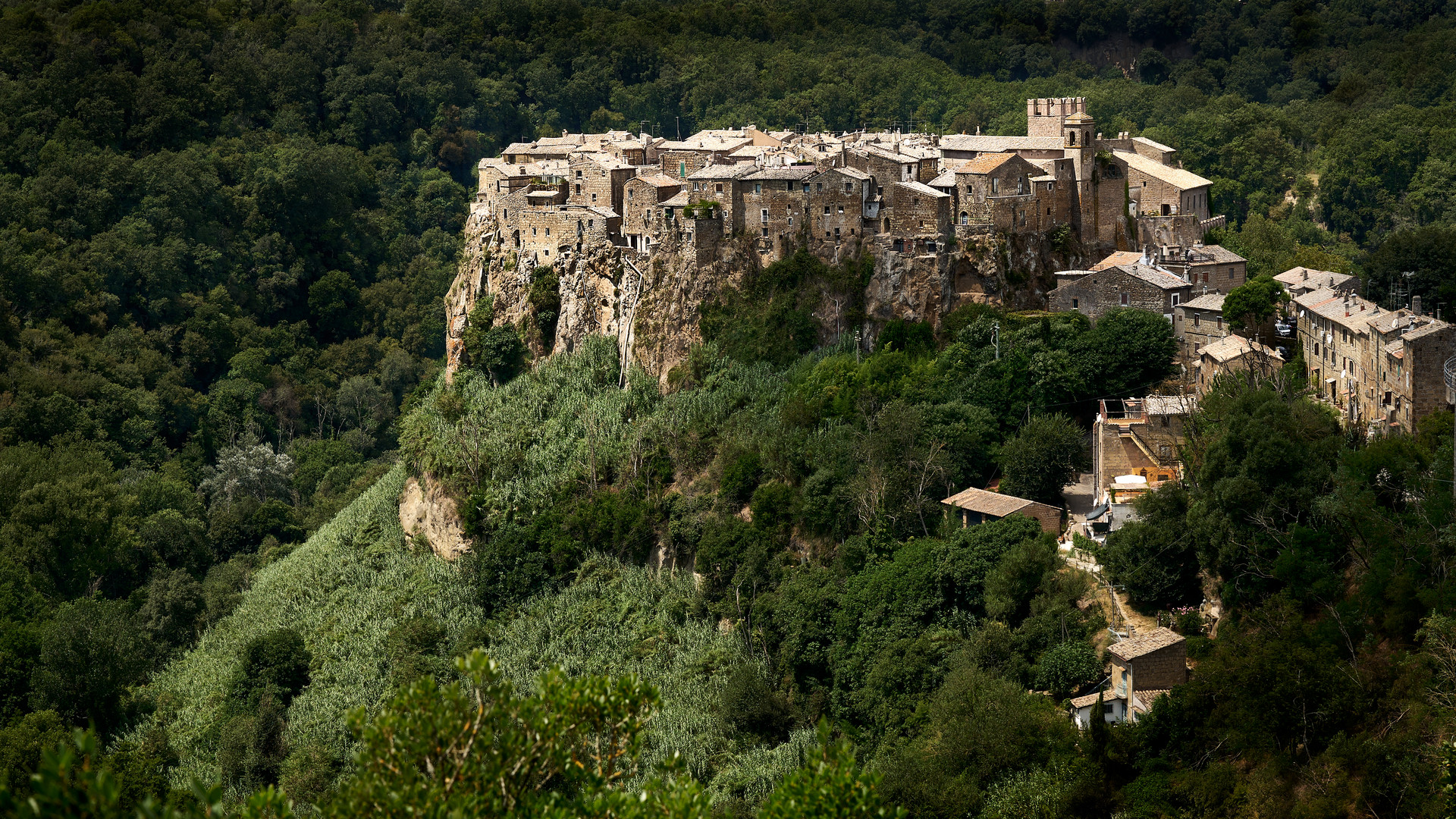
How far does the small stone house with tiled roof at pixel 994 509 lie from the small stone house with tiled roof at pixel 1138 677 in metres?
6.79

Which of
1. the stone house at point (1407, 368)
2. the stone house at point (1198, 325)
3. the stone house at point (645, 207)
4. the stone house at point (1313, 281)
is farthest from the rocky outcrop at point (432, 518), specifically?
the stone house at point (1407, 368)

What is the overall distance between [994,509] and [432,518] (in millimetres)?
22999

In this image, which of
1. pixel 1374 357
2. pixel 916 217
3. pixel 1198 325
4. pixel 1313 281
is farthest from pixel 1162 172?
pixel 1374 357

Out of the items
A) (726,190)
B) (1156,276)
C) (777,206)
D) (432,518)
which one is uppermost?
(726,190)

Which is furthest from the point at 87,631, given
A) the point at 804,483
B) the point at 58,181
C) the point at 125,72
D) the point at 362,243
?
the point at 125,72

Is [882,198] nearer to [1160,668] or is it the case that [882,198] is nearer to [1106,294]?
[1106,294]

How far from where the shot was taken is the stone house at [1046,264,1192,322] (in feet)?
176

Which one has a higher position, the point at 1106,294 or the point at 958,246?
the point at 958,246

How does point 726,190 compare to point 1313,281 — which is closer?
point 1313,281

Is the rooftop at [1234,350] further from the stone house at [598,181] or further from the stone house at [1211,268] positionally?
the stone house at [598,181]

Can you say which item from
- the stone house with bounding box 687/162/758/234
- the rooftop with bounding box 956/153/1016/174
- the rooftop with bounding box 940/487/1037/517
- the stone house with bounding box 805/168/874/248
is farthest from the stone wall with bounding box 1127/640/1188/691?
the stone house with bounding box 687/162/758/234

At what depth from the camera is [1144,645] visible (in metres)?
40.5

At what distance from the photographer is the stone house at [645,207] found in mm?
62500

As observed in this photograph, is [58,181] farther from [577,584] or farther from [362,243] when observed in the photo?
[577,584]
